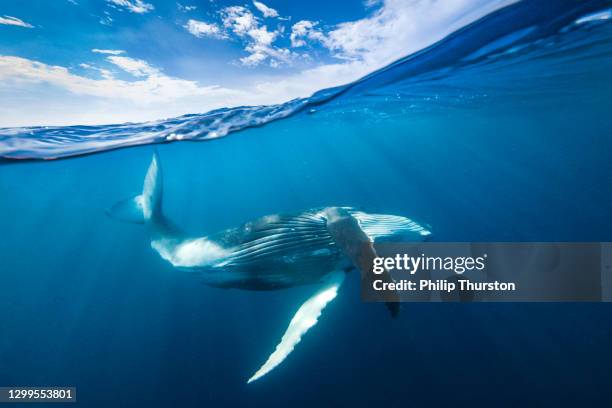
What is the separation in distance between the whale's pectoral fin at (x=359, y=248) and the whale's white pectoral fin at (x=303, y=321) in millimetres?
1217

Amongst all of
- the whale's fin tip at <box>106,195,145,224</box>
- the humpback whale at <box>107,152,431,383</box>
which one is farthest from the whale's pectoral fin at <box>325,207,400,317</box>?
the whale's fin tip at <box>106,195,145,224</box>

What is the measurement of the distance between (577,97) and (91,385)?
39130 mm

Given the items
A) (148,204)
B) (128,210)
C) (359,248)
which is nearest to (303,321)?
(359,248)

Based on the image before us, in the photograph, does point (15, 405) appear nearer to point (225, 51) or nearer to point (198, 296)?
point (198, 296)

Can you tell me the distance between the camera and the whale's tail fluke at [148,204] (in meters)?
8.45

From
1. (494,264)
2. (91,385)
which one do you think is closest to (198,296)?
(91,385)

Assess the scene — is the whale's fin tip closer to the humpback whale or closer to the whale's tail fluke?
the whale's tail fluke

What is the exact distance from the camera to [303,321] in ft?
16.4

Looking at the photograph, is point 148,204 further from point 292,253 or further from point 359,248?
point 359,248

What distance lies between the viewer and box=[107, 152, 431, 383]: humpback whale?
196 inches

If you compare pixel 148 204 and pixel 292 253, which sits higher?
pixel 148 204

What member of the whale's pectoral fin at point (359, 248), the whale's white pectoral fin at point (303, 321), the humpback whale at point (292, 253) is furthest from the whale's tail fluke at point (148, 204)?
the whale's pectoral fin at point (359, 248)

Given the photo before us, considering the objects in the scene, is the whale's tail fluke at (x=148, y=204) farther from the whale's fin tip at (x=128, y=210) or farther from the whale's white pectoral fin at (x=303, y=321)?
the whale's white pectoral fin at (x=303, y=321)

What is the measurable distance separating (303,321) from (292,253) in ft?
4.11
